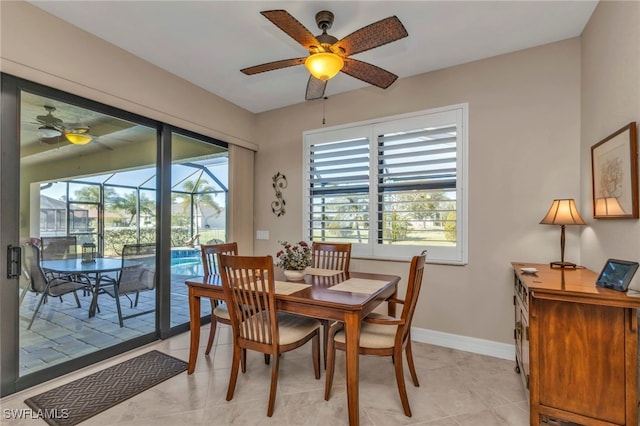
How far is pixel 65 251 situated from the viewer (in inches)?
103

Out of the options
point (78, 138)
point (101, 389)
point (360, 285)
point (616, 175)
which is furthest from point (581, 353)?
point (78, 138)

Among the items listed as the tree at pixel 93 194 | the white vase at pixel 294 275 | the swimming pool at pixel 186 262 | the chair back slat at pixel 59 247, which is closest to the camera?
the chair back slat at pixel 59 247

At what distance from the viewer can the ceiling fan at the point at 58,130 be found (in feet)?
8.11

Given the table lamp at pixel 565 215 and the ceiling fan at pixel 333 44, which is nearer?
the ceiling fan at pixel 333 44

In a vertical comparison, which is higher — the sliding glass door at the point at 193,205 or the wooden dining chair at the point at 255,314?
the sliding glass door at the point at 193,205

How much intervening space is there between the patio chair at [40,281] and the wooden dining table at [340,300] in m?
1.11

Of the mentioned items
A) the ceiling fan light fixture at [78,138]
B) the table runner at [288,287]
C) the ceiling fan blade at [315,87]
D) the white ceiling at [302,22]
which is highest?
the white ceiling at [302,22]

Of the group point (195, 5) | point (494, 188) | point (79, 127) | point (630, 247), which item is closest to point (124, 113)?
point (79, 127)

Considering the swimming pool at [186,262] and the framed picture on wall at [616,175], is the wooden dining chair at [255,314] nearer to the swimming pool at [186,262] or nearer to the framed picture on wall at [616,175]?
the swimming pool at [186,262]

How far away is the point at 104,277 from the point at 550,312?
3542 mm

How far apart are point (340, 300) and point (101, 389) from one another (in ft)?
6.39

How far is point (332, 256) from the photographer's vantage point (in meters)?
3.28

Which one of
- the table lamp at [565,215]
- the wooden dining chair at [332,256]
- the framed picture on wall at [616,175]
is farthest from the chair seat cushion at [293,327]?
the framed picture on wall at [616,175]

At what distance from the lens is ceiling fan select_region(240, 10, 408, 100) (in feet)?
5.99
